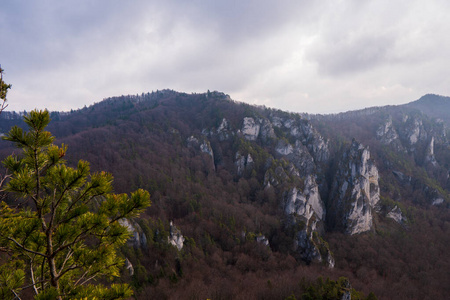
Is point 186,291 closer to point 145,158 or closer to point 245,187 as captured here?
point 245,187

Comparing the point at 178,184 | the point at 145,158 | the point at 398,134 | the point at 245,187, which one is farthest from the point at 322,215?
the point at 398,134

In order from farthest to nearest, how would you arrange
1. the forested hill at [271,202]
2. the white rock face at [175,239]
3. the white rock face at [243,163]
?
1. the white rock face at [243,163]
2. the white rock face at [175,239]
3. the forested hill at [271,202]

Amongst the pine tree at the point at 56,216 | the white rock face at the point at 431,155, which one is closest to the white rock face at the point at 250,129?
the white rock face at the point at 431,155

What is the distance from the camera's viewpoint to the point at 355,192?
7938 cm

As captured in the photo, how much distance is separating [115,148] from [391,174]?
136305mm

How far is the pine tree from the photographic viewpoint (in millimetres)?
3566

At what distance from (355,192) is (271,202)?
30616 mm

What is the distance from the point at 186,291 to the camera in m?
38.4

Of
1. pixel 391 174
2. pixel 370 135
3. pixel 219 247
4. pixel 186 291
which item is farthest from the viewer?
pixel 370 135

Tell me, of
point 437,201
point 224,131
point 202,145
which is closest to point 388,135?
point 437,201

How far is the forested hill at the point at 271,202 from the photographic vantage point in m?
49.1

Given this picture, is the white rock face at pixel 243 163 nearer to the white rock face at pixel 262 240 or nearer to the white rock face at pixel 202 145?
the white rock face at pixel 202 145

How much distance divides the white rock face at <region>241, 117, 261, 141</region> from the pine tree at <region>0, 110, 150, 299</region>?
113790 millimetres

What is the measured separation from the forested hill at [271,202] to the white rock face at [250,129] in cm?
58
